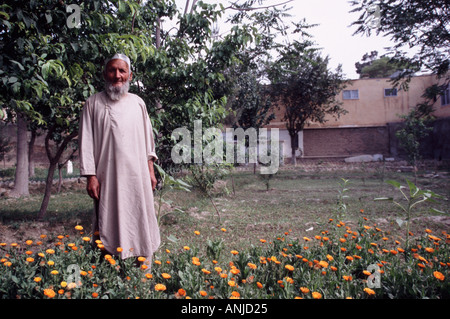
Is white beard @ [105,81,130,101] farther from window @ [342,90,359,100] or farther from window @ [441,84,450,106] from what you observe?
window @ [441,84,450,106]

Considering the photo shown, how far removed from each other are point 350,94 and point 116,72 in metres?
21.2

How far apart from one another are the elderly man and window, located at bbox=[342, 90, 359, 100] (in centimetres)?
2098

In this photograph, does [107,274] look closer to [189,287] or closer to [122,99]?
[189,287]

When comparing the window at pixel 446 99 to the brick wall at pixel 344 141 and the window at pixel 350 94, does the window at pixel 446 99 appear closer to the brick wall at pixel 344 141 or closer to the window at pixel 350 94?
the brick wall at pixel 344 141

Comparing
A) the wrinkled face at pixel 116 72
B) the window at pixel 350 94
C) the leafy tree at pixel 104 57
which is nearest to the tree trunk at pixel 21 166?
the leafy tree at pixel 104 57

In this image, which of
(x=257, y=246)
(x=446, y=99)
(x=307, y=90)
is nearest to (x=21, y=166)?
(x=257, y=246)

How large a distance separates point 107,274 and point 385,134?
Answer: 2178 centimetres

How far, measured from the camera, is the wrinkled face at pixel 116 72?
226 cm

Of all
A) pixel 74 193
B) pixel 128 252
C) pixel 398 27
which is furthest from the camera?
pixel 74 193

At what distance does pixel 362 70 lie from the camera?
31.8m

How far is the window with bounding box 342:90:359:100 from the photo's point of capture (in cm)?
2098

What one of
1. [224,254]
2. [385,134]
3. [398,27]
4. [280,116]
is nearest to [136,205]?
[224,254]

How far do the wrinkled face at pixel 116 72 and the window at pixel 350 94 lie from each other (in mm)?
20976
